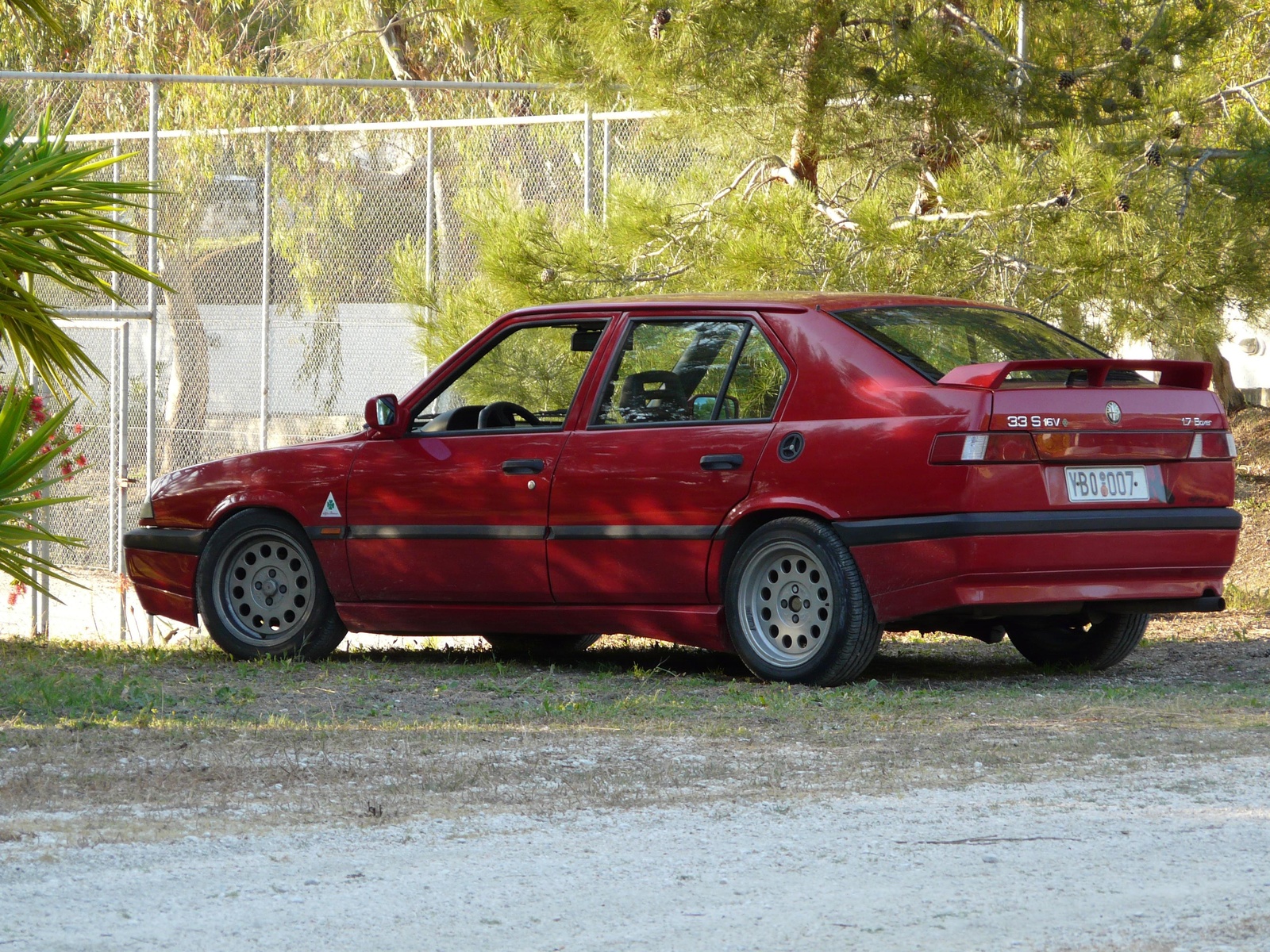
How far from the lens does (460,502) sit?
25.0 ft

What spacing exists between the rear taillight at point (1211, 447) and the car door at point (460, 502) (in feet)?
8.22

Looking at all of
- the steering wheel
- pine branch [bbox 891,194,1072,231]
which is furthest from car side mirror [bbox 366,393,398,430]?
pine branch [bbox 891,194,1072,231]

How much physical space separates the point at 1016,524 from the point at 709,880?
2.85 metres

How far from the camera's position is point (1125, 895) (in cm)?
383

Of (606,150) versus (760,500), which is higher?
(606,150)

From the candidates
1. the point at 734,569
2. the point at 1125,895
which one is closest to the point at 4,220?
the point at 734,569

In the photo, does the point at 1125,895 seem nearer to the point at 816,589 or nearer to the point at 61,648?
the point at 816,589

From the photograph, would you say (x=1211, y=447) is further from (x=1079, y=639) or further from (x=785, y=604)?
(x=785, y=604)

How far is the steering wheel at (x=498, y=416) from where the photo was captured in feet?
25.7

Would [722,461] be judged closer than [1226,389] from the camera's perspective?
Yes

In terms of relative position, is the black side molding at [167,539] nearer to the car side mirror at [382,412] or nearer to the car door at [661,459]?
the car side mirror at [382,412]

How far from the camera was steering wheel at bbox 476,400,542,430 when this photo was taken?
Answer: 7836mm

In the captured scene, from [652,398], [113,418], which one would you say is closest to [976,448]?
[652,398]

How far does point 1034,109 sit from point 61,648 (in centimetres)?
595
